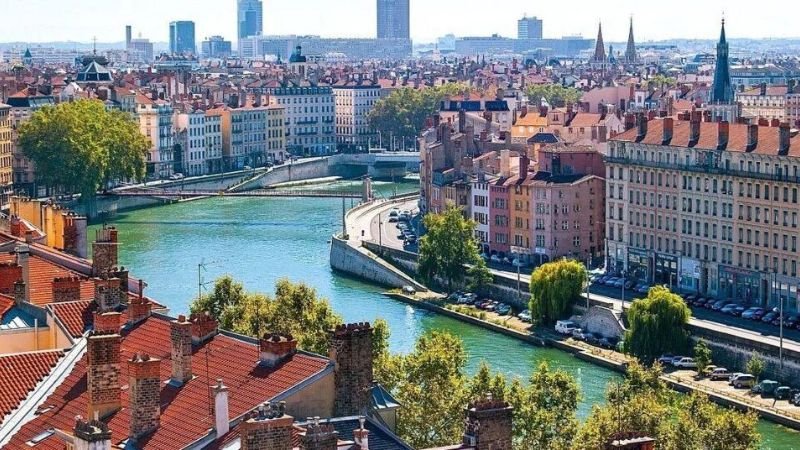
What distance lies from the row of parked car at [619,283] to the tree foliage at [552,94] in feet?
142

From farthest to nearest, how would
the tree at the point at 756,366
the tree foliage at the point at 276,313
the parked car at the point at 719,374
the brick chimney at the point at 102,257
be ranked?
the parked car at the point at 719,374 → the tree at the point at 756,366 → the tree foliage at the point at 276,313 → the brick chimney at the point at 102,257

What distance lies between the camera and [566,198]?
3803 centimetres

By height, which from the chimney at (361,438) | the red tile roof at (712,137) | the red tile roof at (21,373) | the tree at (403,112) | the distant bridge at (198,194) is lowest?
the distant bridge at (198,194)

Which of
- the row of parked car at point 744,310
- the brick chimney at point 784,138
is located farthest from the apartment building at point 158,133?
the brick chimney at point 784,138

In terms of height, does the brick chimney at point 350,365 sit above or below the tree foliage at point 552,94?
above

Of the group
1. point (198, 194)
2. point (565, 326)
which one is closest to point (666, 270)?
point (565, 326)

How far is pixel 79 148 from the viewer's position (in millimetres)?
53312

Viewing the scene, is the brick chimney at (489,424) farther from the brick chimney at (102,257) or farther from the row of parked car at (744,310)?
the row of parked car at (744,310)

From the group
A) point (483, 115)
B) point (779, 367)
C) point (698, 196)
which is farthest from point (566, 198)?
point (483, 115)

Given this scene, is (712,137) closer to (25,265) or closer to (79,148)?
(25,265)

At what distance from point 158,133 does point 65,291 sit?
162 ft

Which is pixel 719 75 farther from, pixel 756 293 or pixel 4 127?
pixel 756 293

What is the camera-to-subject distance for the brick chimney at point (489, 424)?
9938 millimetres

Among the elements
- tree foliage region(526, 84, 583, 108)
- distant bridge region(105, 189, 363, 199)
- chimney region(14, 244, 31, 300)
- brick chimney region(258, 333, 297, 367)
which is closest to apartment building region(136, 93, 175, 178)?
distant bridge region(105, 189, 363, 199)
